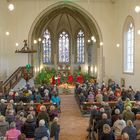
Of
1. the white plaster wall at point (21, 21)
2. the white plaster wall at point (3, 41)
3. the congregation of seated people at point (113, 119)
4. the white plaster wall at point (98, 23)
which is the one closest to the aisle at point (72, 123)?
the congregation of seated people at point (113, 119)

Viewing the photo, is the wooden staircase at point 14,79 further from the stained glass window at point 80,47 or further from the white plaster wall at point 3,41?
the stained glass window at point 80,47

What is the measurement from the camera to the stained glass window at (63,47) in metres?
38.7

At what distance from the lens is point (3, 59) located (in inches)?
1008

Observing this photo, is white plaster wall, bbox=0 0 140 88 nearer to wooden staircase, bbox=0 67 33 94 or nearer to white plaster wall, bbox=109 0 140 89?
white plaster wall, bbox=109 0 140 89

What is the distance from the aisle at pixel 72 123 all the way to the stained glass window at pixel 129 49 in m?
6.13

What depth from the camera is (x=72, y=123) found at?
15.6m

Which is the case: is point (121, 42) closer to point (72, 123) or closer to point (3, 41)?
point (3, 41)

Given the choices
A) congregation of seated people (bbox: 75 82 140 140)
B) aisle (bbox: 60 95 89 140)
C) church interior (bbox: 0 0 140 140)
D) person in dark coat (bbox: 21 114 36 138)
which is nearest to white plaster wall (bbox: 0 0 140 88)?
church interior (bbox: 0 0 140 140)

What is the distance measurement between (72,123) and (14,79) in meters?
9.22

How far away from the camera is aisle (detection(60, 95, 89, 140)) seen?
43.0 feet

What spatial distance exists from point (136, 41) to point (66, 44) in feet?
54.8

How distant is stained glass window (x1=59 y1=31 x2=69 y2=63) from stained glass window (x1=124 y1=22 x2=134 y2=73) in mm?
13860

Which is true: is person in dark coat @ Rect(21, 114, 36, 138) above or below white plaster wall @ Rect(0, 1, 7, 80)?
below

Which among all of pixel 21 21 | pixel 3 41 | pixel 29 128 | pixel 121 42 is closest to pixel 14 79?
pixel 3 41
